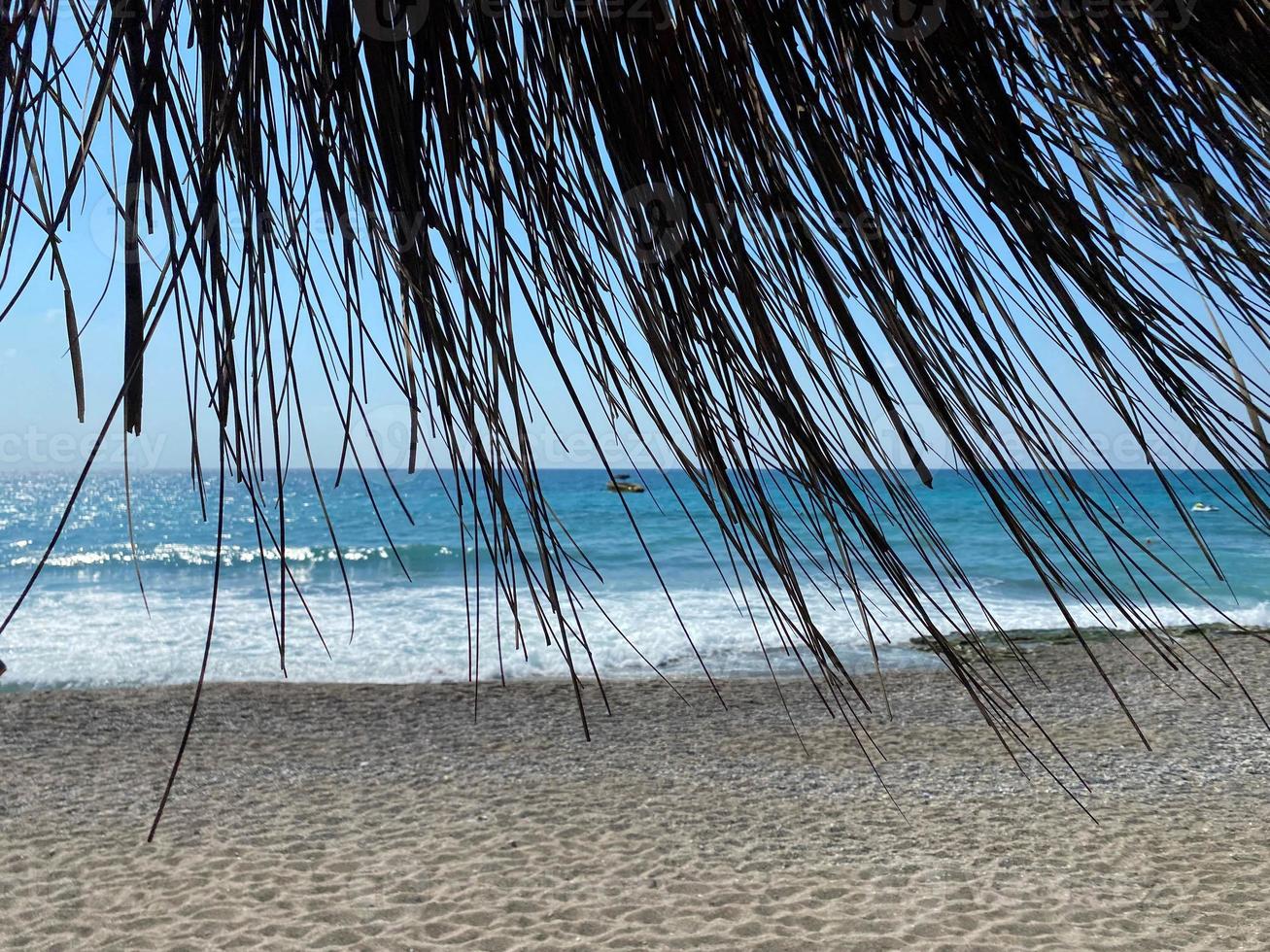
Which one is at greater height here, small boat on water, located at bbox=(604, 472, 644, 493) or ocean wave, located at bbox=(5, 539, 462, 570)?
ocean wave, located at bbox=(5, 539, 462, 570)

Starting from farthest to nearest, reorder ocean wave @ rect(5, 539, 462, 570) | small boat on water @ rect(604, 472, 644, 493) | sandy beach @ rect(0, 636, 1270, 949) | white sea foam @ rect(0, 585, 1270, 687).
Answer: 1. ocean wave @ rect(5, 539, 462, 570)
2. white sea foam @ rect(0, 585, 1270, 687)
3. sandy beach @ rect(0, 636, 1270, 949)
4. small boat on water @ rect(604, 472, 644, 493)

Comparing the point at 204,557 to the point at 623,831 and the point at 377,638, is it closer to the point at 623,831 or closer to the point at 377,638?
the point at 377,638

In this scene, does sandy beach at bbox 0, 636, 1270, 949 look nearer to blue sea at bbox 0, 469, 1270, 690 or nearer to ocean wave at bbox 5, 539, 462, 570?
blue sea at bbox 0, 469, 1270, 690

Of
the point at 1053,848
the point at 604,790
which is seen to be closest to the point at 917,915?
the point at 1053,848

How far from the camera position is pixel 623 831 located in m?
5.93

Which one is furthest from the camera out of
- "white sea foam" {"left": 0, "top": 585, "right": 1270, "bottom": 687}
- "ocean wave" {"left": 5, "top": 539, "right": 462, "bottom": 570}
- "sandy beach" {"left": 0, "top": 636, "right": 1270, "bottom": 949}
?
"ocean wave" {"left": 5, "top": 539, "right": 462, "bottom": 570}

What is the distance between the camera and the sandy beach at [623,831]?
4734 millimetres

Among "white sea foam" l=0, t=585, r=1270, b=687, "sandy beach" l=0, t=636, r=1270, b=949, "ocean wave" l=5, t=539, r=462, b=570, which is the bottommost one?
"sandy beach" l=0, t=636, r=1270, b=949

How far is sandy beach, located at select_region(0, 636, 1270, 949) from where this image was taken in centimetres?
473

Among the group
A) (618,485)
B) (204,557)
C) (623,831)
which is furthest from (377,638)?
(618,485)

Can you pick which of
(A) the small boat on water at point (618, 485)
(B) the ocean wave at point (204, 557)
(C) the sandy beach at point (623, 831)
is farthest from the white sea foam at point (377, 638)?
(A) the small boat on water at point (618, 485)

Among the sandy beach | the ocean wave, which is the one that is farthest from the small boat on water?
the ocean wave

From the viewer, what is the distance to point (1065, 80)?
2.93ft

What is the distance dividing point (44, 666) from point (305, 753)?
5185 millimetres
